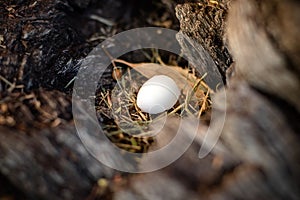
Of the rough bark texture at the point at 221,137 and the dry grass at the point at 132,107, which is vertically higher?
the rough bark texture at the point at 221,137

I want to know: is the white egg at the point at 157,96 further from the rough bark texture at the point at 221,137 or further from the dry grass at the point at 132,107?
the rough bark texture at the point at 221,137

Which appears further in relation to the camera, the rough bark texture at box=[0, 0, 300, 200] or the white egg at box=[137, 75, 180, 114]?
the white egg at box=[137, 75, 180, 114]

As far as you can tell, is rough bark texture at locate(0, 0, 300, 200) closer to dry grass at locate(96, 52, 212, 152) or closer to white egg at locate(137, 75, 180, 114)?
dry grass at locate(96, 52, 212, 152)

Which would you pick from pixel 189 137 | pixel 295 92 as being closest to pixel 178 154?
pixel 189 137

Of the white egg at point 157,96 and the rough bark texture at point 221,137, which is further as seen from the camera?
the white egg at point 157,96

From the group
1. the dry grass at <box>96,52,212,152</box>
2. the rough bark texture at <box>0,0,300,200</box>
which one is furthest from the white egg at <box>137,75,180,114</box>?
the rough bark texture at <box>0,0,300,200</box>

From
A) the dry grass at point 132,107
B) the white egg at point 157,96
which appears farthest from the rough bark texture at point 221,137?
the white egg at point 157,96

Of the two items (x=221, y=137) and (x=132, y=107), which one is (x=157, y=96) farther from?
(x=221, y=137)

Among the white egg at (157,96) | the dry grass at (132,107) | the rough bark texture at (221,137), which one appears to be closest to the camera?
the rough bark texture at (221,137)

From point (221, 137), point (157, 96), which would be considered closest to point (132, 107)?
point (157, 96)
